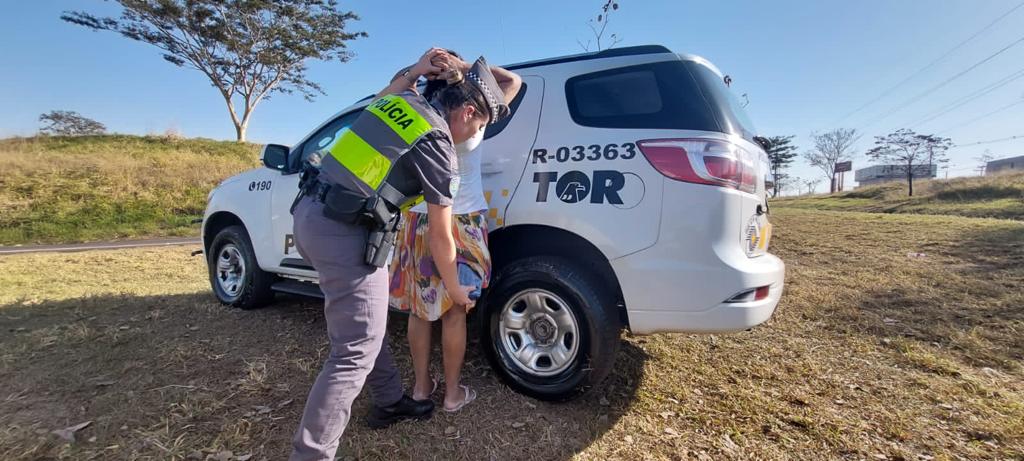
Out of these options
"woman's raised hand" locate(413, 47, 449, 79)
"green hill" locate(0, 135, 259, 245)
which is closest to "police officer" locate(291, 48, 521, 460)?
"woman's raised hand" locate(413, 47, 449, 79)

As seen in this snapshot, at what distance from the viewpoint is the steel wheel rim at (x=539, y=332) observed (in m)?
2.28

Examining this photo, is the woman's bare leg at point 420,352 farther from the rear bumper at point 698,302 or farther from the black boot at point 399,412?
the rear bumper at point 698,302

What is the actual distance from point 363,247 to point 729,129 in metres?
1.69

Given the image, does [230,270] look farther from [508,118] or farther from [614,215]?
[614,215]

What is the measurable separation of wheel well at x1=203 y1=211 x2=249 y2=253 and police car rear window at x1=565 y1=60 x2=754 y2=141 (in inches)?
131

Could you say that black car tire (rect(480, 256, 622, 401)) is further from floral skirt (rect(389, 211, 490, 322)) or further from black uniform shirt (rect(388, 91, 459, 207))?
black uniform shirt (rect(388, 91, 459, 207))

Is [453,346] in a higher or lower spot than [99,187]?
lower

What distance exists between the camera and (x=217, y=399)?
235 cm

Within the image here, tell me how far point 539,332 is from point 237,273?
9.87 feet

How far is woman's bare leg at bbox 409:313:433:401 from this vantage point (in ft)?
7.47

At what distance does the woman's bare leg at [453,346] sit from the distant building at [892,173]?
5079 centimetres

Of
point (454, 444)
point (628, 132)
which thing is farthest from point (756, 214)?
point (454, 444)

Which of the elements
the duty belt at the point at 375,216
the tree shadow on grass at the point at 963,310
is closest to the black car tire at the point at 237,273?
the duty belt at the point at 375,216

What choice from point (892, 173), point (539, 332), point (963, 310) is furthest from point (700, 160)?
point (892, 173)
